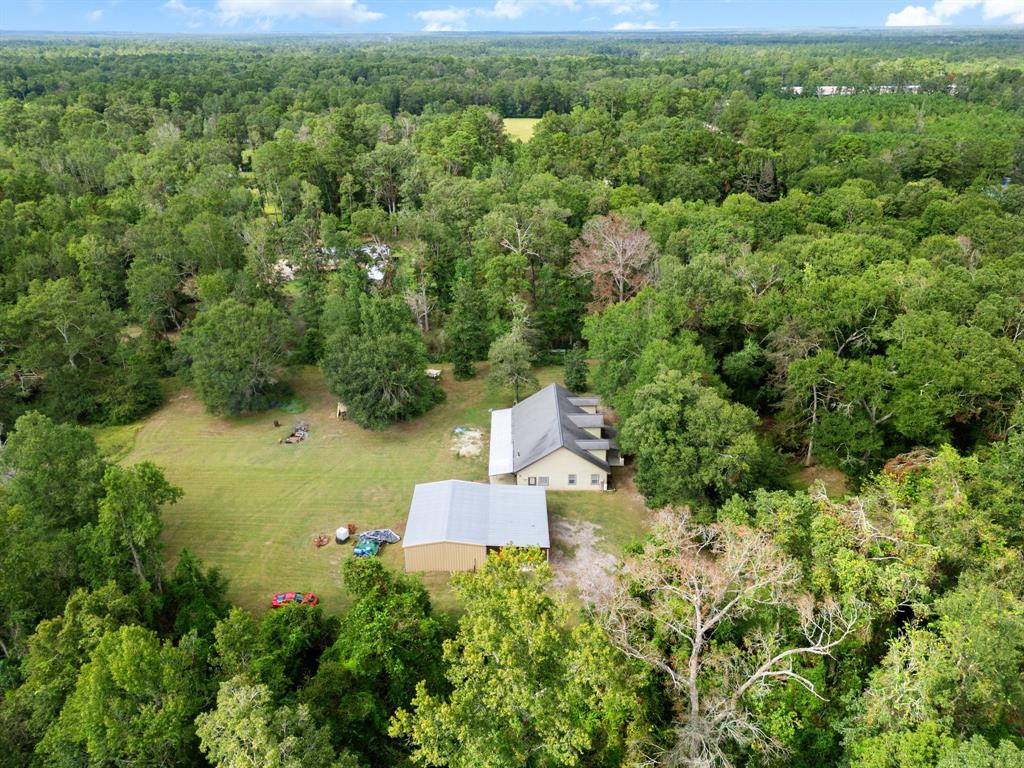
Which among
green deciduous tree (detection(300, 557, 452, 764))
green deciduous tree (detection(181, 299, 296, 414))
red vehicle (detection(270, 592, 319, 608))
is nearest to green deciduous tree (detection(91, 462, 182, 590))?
red vehicle (detection(270, 592, 319, 608))

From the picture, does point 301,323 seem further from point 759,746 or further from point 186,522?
point 759,746

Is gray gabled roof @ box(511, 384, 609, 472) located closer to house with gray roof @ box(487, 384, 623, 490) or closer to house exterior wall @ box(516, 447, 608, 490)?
house with gray roof @ box(487, 384, 623, 490)

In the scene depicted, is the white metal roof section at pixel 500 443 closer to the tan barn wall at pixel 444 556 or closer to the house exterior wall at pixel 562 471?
the house exterior wall at pixel 562 471

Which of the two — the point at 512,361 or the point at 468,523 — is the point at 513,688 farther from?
the point at 512,361

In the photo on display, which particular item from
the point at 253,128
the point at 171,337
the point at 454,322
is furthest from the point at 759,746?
the point at 253,128

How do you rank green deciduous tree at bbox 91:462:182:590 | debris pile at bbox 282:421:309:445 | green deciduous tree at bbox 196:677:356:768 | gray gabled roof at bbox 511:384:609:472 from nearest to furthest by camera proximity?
green deciduous tree at bbox 196:677:356:768 → green deciduous tree at bbox 91:462:182:590 → gray gabled roof at bbox 511:384:609:472 → debris pile at bbox 282:421:309:445
